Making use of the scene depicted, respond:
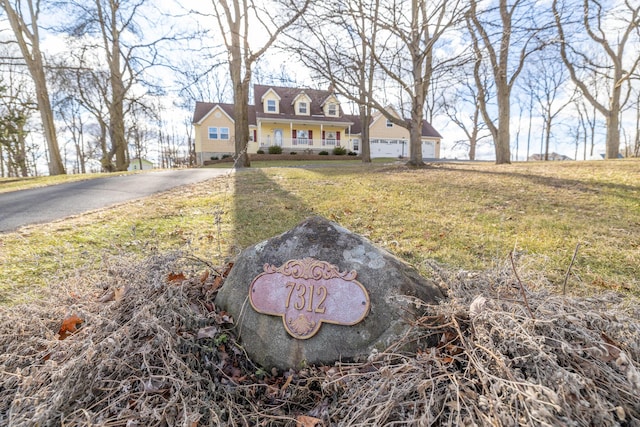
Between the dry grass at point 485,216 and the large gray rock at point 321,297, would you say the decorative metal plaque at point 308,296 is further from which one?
the dry grass at point 485,216

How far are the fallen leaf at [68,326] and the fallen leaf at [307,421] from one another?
1.54 m

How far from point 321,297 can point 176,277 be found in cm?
119

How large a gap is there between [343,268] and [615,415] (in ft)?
4.48

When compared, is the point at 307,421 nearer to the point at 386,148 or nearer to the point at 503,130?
the point at 503,130

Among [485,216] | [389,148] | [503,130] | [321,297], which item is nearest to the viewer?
[321,297]

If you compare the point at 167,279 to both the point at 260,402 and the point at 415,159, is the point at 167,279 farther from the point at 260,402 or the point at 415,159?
the point at 415,159

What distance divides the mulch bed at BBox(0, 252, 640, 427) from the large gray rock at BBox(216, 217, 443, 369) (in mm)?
90

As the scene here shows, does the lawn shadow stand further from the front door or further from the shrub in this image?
the front door

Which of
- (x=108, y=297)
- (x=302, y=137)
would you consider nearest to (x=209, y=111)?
(x=302, y=137)

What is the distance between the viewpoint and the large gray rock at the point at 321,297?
73.8 inches

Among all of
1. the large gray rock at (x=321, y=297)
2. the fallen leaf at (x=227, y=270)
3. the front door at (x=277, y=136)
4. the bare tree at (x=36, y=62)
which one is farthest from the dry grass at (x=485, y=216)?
the front door at (x=277, y=136)

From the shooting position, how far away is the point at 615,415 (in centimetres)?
132

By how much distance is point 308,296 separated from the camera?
2.02 m

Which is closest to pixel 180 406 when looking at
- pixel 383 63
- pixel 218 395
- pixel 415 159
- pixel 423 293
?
pixel 218 395
